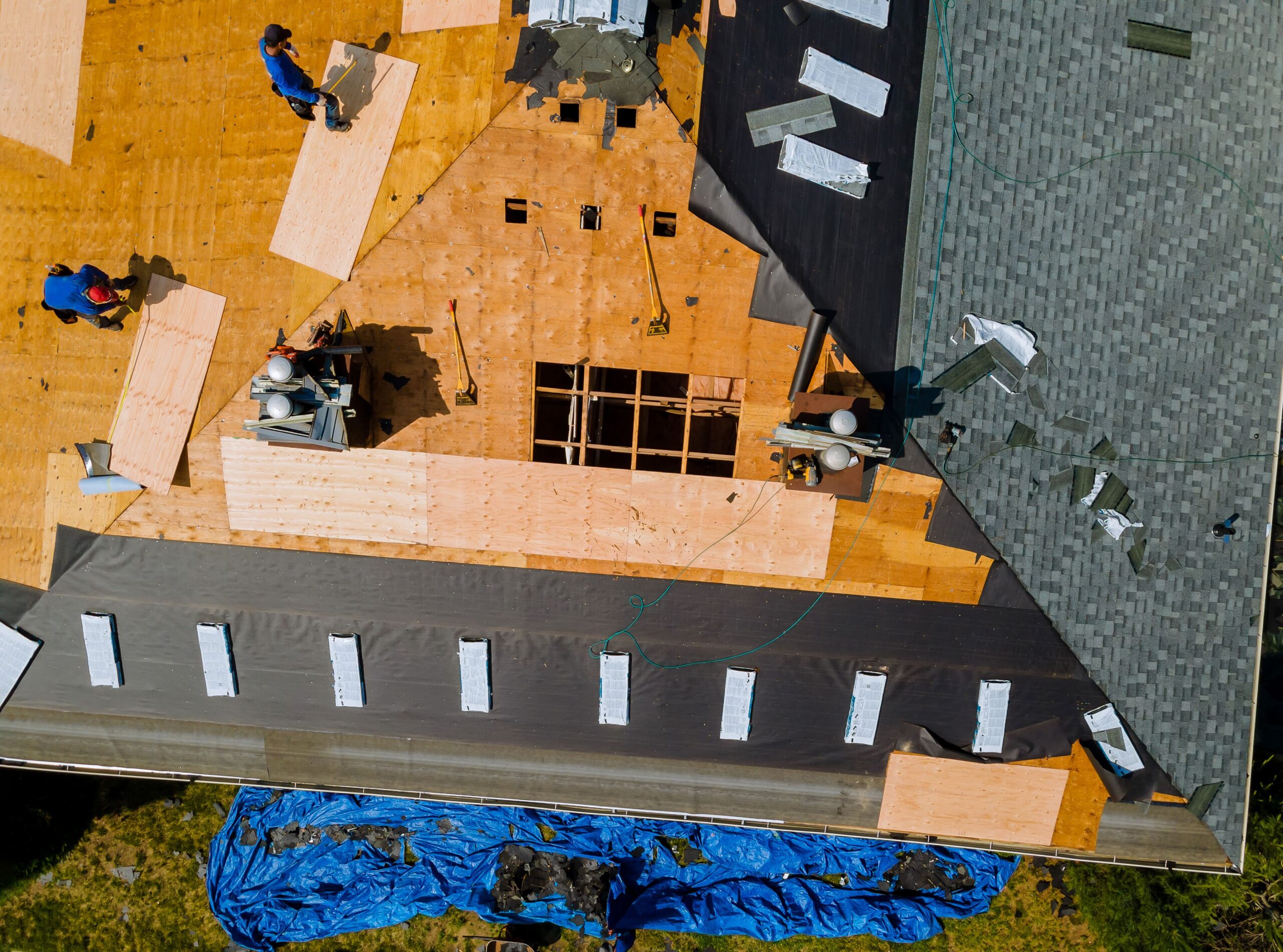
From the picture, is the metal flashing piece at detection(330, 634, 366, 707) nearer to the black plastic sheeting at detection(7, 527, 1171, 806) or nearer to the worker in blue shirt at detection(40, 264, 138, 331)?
the black plastic sheeting at detection(7, 527, 1171, 806)

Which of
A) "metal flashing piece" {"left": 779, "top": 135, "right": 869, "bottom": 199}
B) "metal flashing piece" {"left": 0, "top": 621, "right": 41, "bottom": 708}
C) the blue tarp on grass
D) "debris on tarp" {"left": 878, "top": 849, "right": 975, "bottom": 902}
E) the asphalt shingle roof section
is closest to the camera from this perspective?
"metal flashing piece" {"left": 779, "top": 135, "right": 869, "bottom": 199}

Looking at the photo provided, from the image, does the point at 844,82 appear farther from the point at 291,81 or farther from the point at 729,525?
the point at 291,81

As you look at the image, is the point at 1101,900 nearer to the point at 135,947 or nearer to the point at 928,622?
the point at 928,622

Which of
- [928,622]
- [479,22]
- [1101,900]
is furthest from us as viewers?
[1101,900]

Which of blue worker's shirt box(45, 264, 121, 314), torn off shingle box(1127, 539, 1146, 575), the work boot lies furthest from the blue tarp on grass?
the work boot

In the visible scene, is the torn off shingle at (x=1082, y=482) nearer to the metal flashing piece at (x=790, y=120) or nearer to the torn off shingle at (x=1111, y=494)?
the torn off shingle at (x=1111, y=494)

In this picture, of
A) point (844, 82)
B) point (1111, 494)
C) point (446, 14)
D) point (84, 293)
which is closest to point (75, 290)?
point (84, 293)

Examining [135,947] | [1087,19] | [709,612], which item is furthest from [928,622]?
[135,947]
